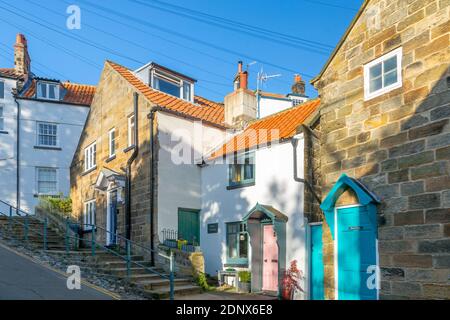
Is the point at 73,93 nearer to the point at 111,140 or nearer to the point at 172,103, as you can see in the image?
the point at 111,140

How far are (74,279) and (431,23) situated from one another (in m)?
10.2

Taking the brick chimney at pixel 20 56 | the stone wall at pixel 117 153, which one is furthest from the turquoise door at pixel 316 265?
the brick chimney at pixel 20 56

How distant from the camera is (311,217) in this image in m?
13.4

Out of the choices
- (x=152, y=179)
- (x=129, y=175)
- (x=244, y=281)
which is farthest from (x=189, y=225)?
(x=244, y=281)

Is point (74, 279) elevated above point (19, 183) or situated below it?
below

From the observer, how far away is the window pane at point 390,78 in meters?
9.60

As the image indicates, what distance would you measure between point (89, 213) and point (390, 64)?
16.5 meters

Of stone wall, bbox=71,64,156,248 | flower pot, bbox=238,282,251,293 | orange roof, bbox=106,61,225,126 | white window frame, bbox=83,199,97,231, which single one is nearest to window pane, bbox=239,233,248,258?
flower pot, bbox=238,282,251,293

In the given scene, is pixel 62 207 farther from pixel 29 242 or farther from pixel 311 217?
pixel 311 217

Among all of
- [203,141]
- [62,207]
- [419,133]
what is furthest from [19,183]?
[419,133]

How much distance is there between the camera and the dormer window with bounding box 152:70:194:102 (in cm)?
2038

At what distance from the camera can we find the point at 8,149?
27188 millimetres

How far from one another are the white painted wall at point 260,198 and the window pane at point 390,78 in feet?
15.0
